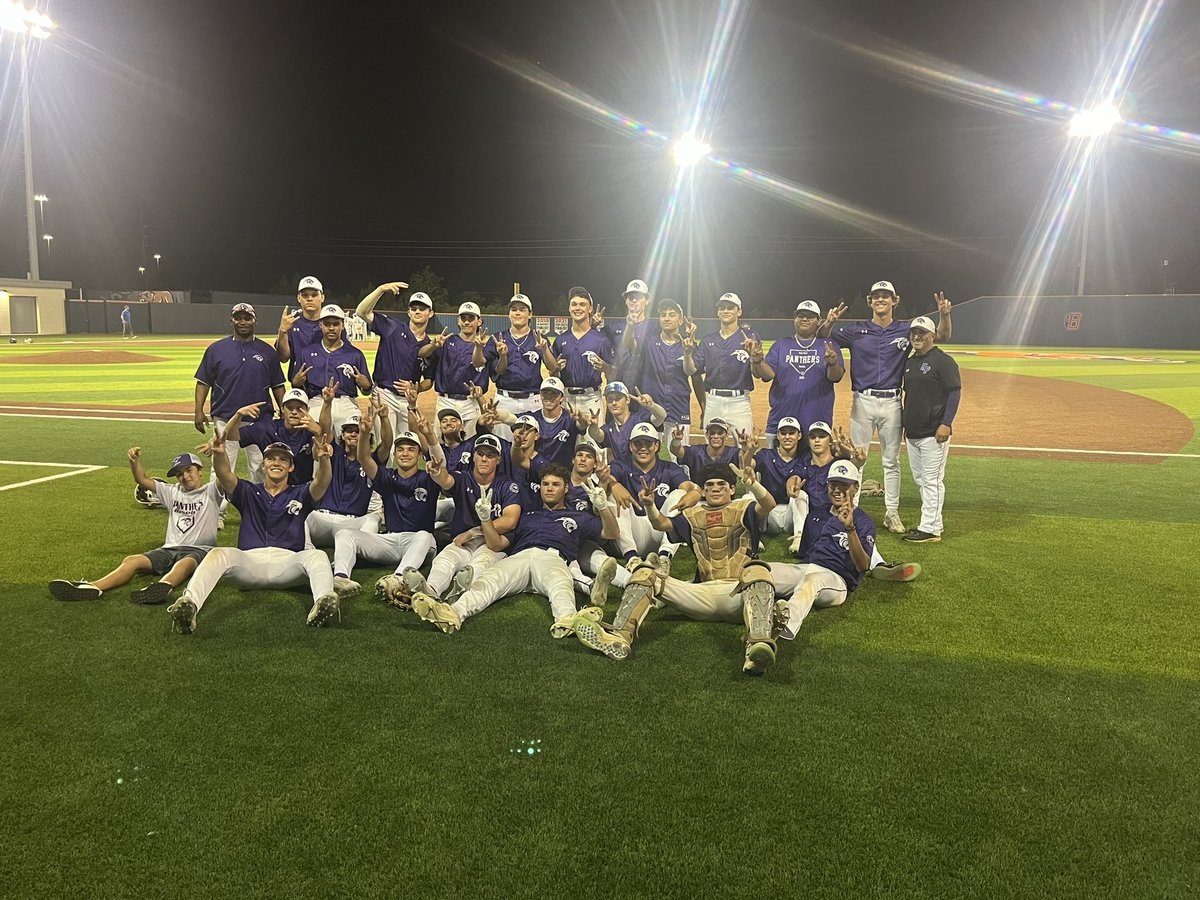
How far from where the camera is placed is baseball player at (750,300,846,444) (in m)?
7.89

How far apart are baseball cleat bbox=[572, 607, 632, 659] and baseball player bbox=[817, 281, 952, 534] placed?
411cm

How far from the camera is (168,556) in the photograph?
20.3 ft

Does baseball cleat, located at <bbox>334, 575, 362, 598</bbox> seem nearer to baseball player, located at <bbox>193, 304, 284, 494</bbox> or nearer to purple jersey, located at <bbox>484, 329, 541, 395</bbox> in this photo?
baseball player, located at <bbox>193, 304, 284, 494</bbox>

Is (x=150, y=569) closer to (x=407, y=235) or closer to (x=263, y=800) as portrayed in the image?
(x=263, y=800)

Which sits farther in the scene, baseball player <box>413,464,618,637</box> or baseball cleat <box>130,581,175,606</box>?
baseball cleat <box>130,581,175,606</box>

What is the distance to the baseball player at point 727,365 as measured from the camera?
805 centimetres

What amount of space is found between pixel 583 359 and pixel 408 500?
106 inches

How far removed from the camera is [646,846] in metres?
3.09

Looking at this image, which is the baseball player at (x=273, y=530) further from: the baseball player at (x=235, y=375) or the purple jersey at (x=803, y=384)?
the purple jersey at (x=803, y=384)

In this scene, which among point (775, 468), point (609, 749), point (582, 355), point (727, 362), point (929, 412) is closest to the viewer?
point (609, 749)

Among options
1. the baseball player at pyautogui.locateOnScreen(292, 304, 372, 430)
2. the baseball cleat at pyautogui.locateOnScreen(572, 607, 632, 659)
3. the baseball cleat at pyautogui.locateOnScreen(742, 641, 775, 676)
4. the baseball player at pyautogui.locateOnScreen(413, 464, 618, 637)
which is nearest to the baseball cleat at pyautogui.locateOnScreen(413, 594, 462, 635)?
the baseball player at pyautogui.locateOnScreen(413, 464, 618, 637)

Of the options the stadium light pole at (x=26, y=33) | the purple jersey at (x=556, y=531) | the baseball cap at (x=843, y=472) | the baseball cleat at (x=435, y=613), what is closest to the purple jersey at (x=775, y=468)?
the baseball cap at (x=843, y=472)

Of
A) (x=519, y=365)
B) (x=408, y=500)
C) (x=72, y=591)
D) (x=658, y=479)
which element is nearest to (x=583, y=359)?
(x=519, y=365)

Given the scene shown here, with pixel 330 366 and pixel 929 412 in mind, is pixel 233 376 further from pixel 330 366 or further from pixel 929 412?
pixel 929 412
